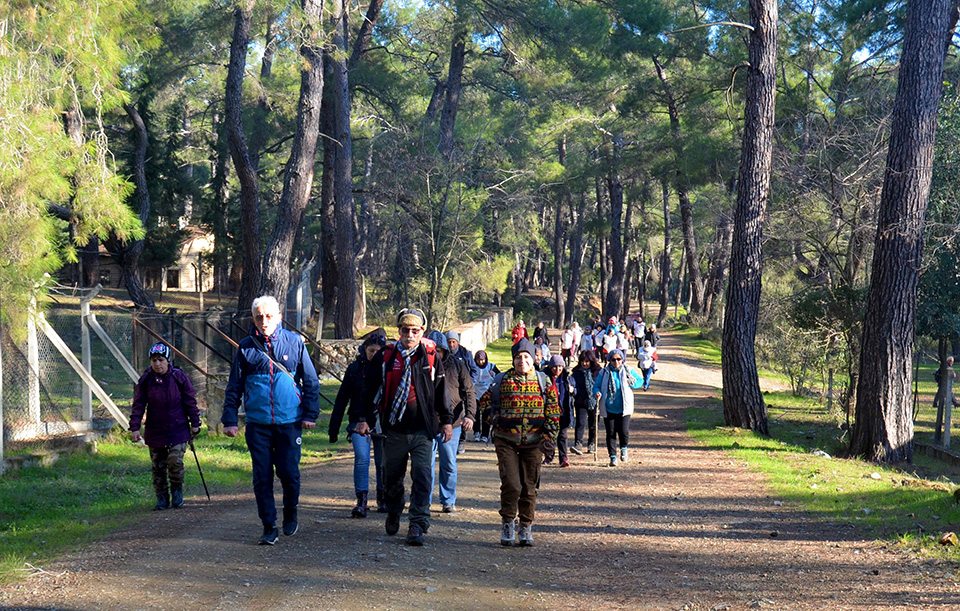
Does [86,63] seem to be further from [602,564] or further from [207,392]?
[602,564]

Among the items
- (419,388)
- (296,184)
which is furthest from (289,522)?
(296,184)

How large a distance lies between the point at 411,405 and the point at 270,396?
1.06m

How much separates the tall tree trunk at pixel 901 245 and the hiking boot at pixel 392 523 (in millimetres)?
9402

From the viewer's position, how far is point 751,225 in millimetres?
16328

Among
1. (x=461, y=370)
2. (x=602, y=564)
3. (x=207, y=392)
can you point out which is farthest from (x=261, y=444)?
(x=207, y=392)

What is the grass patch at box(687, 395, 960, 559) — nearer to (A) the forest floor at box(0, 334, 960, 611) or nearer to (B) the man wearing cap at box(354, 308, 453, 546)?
(A) the forest floor at box(0, 334, 960, 611)

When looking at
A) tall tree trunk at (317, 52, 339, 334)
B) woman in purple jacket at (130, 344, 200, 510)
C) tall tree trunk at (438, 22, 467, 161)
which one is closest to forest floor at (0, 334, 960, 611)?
woman in purple jacket at (130, 344, 200, 510)

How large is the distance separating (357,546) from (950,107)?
16822 mm

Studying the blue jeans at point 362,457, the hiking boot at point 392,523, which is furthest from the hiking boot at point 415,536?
the blue jeans at point 362,457

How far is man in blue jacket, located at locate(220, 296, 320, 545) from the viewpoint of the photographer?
269 inches

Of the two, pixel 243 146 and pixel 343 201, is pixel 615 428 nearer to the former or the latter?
pixel 243 146

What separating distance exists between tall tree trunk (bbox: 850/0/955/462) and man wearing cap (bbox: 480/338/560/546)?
8292 millimetres

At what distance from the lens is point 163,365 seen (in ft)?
28.5

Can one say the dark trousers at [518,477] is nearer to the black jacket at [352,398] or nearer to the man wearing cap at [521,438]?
the man wearing cap at [521,438]
